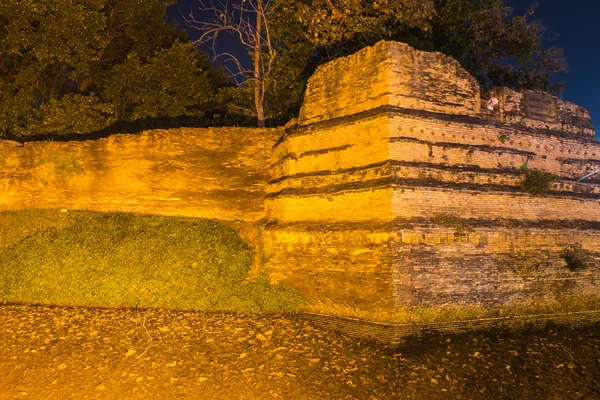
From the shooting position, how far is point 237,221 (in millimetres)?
10492

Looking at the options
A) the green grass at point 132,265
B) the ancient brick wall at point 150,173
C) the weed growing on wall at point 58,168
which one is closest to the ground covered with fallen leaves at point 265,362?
the green grass at point 132,265

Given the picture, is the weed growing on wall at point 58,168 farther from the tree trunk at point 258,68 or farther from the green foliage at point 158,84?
the tree trunk at point 258,68

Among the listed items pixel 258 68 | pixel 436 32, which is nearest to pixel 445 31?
pixel 436 32

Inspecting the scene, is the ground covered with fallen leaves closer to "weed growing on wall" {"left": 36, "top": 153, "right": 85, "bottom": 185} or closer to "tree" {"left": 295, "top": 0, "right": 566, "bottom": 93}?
"weed growing on wall" {"left": 36, "top": 153, "right": 85, "bottom": 185}

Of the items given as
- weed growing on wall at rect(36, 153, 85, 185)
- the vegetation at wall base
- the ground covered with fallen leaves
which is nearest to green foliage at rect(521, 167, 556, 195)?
the vegetation at wall base

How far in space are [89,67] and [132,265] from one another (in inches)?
350

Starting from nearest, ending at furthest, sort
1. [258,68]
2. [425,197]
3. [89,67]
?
[425,197]
[258,68]
[89,67]

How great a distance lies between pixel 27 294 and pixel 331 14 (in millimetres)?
9582

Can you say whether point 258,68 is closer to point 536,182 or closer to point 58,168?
point 58,168

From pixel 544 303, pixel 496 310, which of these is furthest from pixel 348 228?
pixel 544 303

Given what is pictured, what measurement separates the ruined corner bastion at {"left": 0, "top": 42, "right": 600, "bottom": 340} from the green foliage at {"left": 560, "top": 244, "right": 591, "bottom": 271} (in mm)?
25

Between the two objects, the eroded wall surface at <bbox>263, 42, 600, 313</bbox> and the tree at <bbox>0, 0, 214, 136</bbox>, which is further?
the tree at <bbox>0, 0, 214, 136</bbox>

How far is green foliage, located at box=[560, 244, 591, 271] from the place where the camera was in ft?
27.6

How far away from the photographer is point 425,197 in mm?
7535
